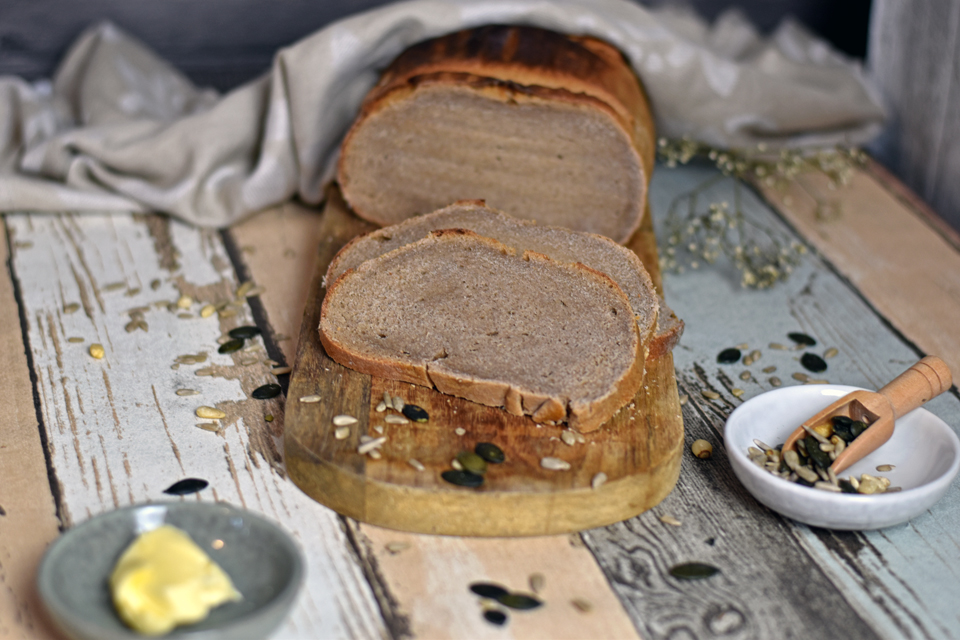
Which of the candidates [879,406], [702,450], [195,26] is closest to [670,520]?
[702,450]

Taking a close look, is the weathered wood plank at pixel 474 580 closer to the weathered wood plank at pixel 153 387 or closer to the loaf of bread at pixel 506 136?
the weathered wood plank at pixel 153 387

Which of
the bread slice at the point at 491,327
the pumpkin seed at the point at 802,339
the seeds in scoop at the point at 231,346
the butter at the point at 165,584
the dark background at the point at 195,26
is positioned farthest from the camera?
the dark background at the point at 195,26

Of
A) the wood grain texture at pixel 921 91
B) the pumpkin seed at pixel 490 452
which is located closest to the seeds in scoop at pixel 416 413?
the pumpkin seed at pixel 490 452

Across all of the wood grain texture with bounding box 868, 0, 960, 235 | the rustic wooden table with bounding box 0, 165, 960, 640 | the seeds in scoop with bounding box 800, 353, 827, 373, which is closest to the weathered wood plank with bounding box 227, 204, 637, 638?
the rustic wooden table with bounding box 0, 165, 960, 640

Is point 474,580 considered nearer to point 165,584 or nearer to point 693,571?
point 693,571

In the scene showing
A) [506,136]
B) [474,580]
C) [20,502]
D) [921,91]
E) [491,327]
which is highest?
[921,91]

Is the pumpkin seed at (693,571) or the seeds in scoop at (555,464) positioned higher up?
the seeds in scoop at (555,464)
